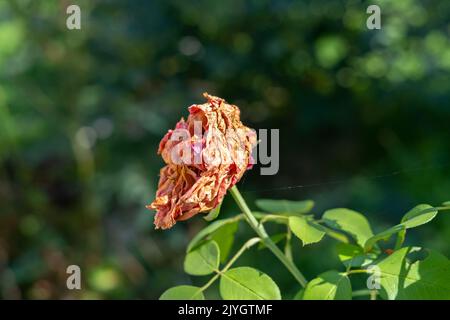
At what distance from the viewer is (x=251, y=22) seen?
2.16 m

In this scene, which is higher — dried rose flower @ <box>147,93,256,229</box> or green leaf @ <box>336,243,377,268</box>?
dried rose flower @ <box>147,93,256,229</box>

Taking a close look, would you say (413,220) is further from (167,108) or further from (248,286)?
(167,108)

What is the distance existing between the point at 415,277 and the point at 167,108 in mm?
1673

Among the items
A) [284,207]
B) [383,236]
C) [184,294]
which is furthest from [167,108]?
[383,236]

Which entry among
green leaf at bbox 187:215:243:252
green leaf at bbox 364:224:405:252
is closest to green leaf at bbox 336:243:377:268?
green leaf at bbox 364:224:405:252

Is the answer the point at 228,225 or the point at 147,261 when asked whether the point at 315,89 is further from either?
the point at 228,225

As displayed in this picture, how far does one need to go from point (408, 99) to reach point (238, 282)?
5.45 ft

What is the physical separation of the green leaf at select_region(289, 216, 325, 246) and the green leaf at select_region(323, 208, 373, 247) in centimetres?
→ 3

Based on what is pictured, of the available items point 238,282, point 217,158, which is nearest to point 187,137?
point 217,158

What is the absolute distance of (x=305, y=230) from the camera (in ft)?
2.09

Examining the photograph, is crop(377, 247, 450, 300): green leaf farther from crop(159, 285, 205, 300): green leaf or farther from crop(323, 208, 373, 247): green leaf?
crop(159, 285, 205, 300): green leaf

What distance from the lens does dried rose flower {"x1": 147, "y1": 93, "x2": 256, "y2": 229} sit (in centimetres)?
58

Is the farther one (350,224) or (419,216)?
(350,224)

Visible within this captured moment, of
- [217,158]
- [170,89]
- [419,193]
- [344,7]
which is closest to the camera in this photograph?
[217,158]
